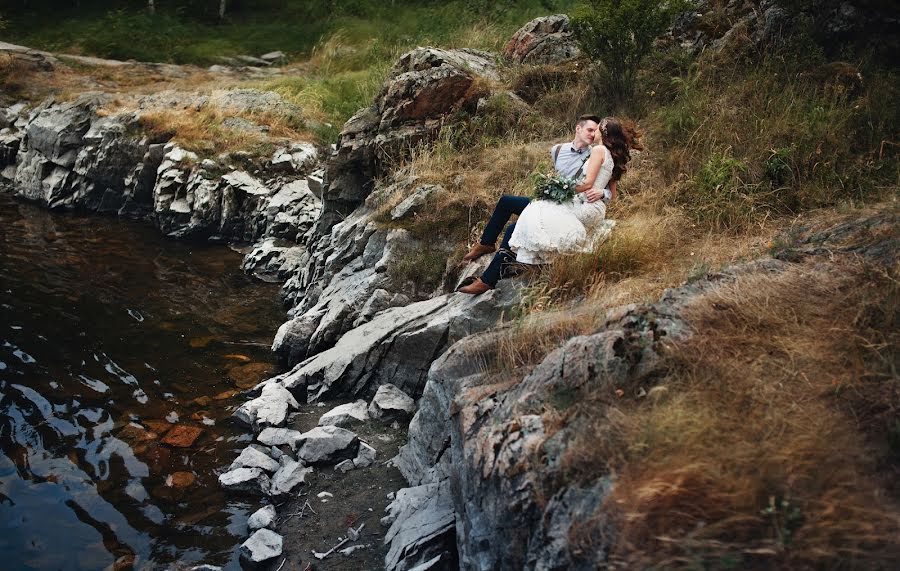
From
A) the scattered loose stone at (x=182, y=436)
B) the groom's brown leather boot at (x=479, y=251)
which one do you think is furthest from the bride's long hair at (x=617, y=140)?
the scattered loose stone at (x=182, y=436)

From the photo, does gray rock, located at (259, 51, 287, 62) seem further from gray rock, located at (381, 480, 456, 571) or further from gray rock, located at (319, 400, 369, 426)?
gray rock, located at (381, 480, 456, 571)

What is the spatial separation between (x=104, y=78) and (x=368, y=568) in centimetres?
2523

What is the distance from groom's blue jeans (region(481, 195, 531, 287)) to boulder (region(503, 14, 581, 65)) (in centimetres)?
685

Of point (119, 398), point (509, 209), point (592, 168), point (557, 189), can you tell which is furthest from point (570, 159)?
point (119, 398)

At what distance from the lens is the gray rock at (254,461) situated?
6.87 metres

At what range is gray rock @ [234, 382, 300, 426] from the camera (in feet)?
25.2

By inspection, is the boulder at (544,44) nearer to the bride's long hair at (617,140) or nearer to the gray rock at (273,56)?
the bride's long hair at (617,140)

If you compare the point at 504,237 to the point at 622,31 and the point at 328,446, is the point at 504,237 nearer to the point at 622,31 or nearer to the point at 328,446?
the point at 328,446

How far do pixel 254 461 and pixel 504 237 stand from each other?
364cm

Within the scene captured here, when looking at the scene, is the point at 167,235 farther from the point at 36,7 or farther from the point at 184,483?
the point at 36,7

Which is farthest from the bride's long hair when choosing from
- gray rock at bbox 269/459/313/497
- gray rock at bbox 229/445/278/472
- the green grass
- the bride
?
the green grass

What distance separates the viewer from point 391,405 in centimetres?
760

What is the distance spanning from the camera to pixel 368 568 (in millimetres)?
5488

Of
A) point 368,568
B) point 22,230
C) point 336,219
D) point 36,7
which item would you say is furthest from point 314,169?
point 36,7
